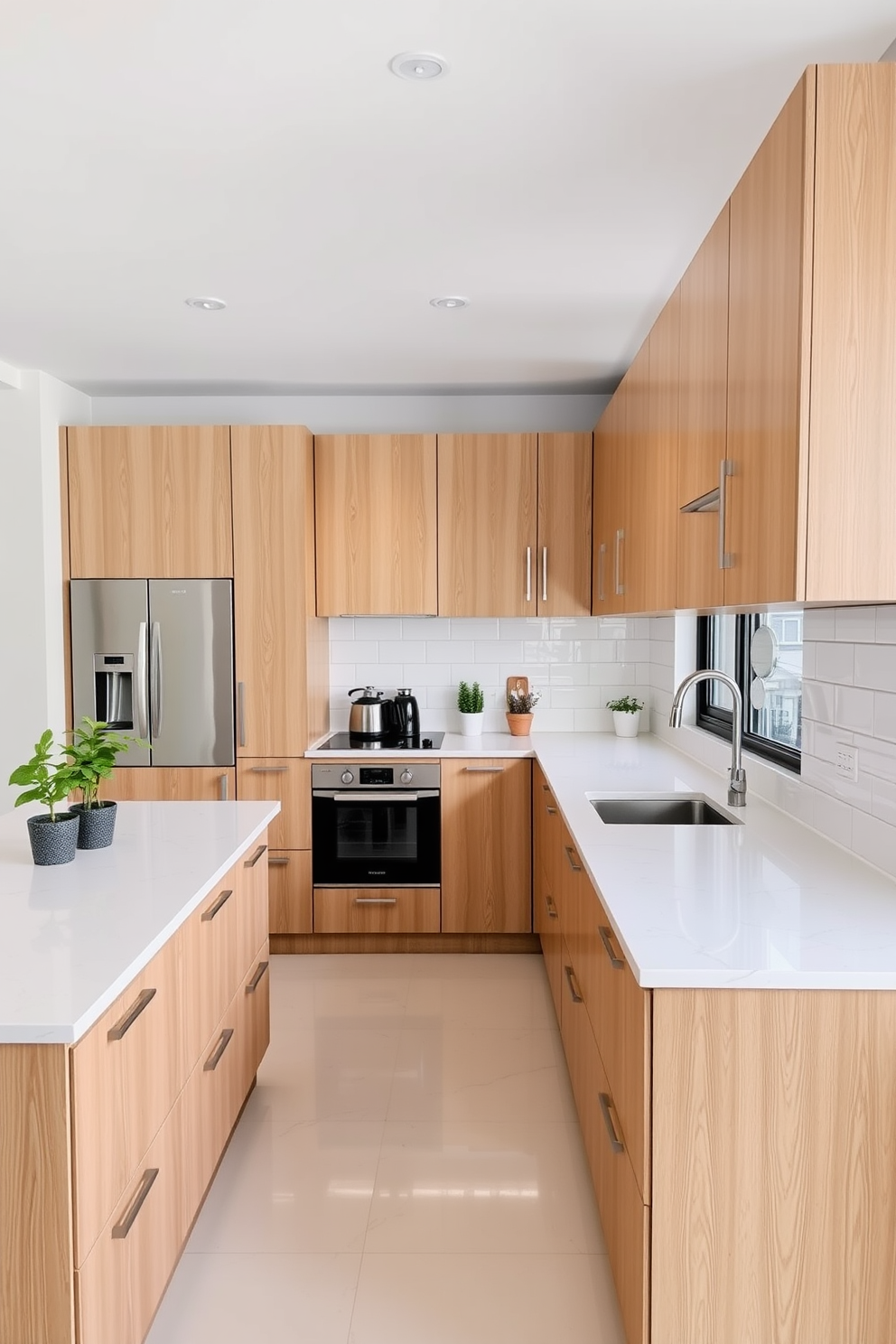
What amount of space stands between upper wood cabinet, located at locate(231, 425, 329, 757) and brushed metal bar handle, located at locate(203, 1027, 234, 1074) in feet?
5.61

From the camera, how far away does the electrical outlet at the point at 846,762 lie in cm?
208

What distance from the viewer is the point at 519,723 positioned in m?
4.29

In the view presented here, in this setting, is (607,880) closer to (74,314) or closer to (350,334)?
(350,334)

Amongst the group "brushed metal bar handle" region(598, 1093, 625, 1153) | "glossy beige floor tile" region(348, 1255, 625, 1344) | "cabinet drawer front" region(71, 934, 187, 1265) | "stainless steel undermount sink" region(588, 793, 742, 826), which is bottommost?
"glossy beige floor tile" region(348, 1255, 625, 1344)

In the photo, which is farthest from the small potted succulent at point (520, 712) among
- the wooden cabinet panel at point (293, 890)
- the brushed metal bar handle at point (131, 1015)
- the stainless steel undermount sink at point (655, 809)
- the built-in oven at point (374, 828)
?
the brushed metal bar handle at point (131, 1015)

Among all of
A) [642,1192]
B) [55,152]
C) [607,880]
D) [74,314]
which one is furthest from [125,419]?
[642,1192]

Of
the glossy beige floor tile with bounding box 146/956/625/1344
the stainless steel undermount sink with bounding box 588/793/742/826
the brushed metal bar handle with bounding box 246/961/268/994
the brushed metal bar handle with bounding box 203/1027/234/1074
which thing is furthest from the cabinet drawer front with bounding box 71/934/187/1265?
the stainless steel undermount sink with bounding box 588/793/742/826

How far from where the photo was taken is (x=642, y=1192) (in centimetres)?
148

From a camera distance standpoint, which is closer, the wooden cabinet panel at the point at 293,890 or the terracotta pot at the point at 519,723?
the wooden cabinet panel at the point at 293,890

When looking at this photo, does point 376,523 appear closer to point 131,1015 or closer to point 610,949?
point 610,949

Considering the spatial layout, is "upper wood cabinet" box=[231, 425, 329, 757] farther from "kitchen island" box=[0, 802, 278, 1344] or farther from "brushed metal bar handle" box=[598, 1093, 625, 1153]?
"brushed metal bar handle" box=[598, 1093, 625, 1153]

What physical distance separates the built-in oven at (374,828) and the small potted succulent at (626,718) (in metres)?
0.99

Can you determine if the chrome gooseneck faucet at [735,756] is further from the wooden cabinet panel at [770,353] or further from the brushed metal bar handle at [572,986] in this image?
the wooden cabinet panel at [770,353]

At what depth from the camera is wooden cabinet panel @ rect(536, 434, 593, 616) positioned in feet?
13.3
